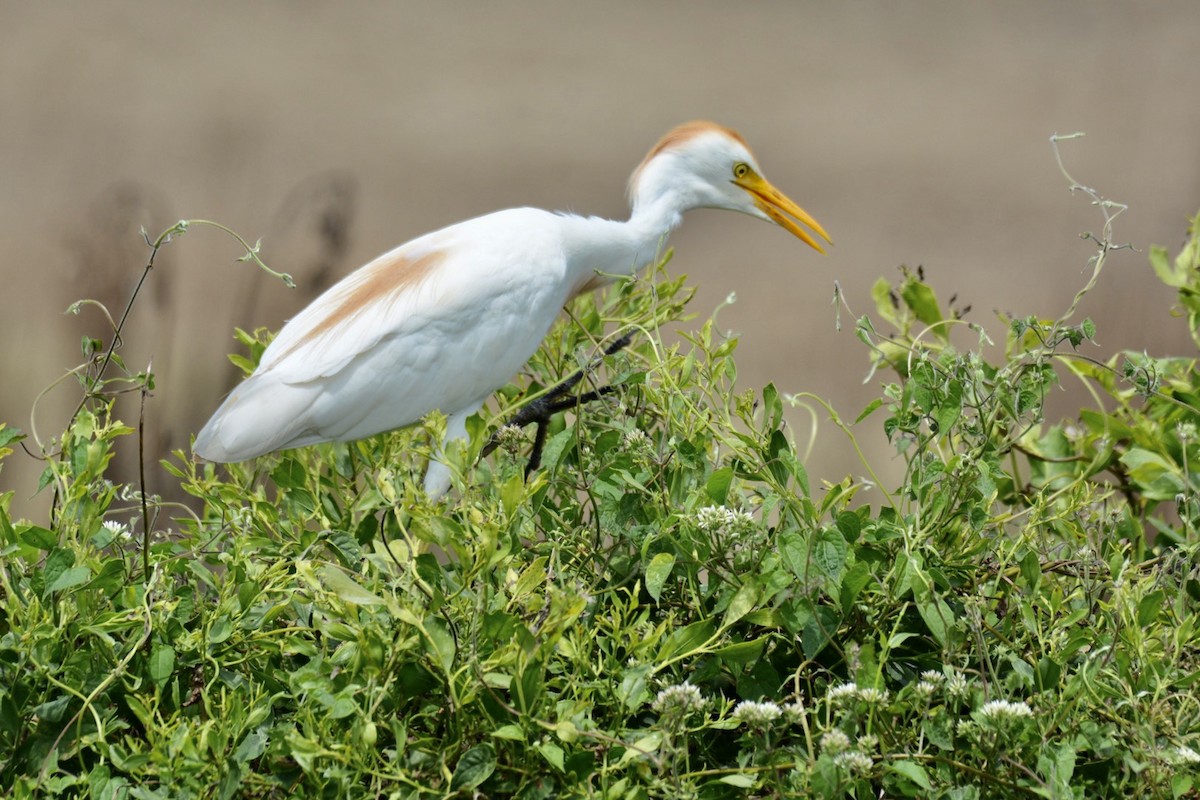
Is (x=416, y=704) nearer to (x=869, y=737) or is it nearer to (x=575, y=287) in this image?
(x=869, y=737)

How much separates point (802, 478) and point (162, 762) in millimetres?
393

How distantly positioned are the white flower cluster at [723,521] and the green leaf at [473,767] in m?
0.17

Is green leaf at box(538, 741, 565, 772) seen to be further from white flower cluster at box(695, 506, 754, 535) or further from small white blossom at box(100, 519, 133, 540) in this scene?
small white blossom at box(100, 519, 133, 540)

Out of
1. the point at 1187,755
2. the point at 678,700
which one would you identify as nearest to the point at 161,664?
the point at 678,700

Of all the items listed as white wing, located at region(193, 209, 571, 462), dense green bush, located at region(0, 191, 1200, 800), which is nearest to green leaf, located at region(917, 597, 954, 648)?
dense green bush, located at region(0, 191, 1200, 800)

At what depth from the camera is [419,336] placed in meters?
1.38

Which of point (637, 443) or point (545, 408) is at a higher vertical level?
point (637, 443)

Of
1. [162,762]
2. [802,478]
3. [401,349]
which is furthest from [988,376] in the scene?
[401,349]

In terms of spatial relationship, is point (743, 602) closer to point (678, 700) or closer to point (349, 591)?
point (678, 700)

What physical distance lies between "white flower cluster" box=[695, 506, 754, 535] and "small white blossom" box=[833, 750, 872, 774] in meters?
0.14

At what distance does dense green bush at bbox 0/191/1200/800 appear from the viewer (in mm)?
586

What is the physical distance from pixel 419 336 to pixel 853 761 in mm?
917

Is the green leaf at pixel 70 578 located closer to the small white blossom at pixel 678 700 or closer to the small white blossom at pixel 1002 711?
the small white blossom at pixel 678 700

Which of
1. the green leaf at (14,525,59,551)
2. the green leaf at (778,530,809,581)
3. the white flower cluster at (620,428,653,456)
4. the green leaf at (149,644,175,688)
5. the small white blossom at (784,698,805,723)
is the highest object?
the white flower cluster at (620,428,653,456)
